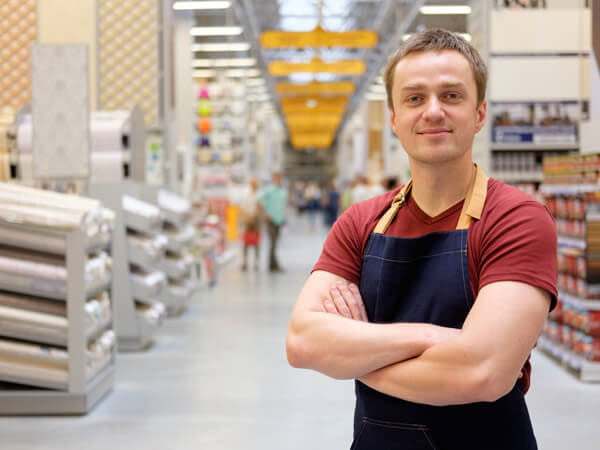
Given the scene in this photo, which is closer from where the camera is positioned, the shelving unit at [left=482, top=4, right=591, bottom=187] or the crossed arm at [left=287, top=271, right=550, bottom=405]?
the crossed arm at [left=287, top=271, right=550, bottom=405]

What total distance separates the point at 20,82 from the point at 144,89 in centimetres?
145

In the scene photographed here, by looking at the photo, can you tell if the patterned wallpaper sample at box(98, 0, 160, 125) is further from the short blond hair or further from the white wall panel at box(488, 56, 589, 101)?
the short blond hair

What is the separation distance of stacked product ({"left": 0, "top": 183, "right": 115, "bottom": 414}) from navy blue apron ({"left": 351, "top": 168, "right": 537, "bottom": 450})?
10.8 feet

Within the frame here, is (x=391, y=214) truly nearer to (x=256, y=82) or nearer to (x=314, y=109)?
(x=256, y=82)

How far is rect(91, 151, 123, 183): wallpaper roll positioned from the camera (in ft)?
22.2

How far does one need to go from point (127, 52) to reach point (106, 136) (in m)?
1.84

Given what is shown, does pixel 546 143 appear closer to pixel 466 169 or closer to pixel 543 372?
pixel 543 372

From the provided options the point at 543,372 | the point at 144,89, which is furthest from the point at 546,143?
the point at 144,89

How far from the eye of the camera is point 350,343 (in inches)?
65.3

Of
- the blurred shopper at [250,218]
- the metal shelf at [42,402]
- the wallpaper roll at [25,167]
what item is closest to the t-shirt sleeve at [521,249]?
the metal shelf at [42,402]

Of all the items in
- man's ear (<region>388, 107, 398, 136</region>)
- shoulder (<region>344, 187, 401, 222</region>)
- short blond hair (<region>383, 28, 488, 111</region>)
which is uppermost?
short blond hair (<region>383, 28, 488, 111</region>)

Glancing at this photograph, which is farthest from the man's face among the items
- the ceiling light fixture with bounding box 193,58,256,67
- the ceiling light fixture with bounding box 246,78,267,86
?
the ceiling light fixture with bounding box 246,78,267,86

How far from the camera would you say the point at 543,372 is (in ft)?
19.7

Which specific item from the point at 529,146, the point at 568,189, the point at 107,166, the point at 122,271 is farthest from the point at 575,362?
the point at 107,166
